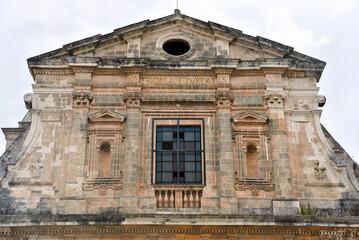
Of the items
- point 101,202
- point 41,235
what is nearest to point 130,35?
point 101,202

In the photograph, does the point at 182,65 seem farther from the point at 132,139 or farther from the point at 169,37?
the point at 132,139

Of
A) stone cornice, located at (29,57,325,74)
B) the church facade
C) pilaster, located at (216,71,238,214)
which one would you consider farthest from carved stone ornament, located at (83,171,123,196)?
stone cornice, located at (29,57,325,74)

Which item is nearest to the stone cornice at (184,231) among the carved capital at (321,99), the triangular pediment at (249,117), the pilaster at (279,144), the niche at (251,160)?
the pilaster at (279,144)

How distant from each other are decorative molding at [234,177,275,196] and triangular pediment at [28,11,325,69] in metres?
4.20

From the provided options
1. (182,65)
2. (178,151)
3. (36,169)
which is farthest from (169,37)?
(36,169)

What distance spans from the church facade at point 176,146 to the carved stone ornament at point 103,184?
0.03 m

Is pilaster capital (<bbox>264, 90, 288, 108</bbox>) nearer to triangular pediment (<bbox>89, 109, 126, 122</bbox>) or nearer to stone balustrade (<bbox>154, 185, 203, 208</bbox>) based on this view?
stone balustrade (<bbox>154, 185, 203, 208</bbox>)

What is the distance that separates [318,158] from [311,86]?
2523 millimetres

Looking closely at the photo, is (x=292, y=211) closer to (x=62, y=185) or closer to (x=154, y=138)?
(x=154, y=138)

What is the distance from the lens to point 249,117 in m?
16.6

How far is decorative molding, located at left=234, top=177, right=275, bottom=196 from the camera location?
15.7 metres

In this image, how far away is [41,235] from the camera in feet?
48.6

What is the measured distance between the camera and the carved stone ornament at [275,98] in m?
16.9

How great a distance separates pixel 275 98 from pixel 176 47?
3962mm
